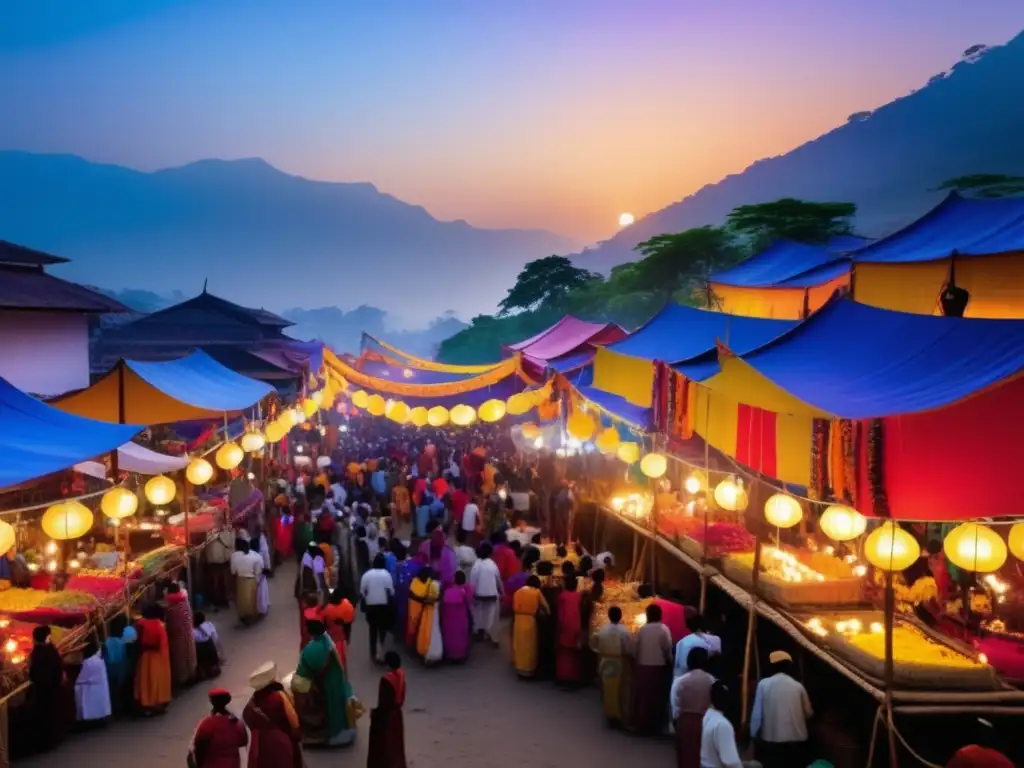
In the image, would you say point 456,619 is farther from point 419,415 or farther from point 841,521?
point 419,415

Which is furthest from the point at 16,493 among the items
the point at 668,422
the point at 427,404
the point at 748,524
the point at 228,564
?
the point at 748,524

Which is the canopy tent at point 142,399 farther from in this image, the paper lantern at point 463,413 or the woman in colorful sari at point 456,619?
the paper lantern at point 463,413

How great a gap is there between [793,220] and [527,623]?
114ft

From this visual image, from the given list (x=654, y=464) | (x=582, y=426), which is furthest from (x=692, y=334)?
(x=582, y=426)

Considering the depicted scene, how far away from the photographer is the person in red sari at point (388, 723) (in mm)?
7160

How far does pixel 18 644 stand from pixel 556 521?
924 centimetres

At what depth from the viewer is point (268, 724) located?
Result: 20.4 feet

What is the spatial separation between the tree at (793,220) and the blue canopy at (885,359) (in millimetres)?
32659

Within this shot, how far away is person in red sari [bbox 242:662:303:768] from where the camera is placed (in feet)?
20.3

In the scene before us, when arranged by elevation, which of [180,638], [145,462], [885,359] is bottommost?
[180,638]

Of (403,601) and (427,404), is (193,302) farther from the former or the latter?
(403,601)

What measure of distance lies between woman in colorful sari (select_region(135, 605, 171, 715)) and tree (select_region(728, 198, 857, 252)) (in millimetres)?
34966

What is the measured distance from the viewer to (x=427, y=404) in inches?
752

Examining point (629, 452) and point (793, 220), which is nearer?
point (629, 452)
